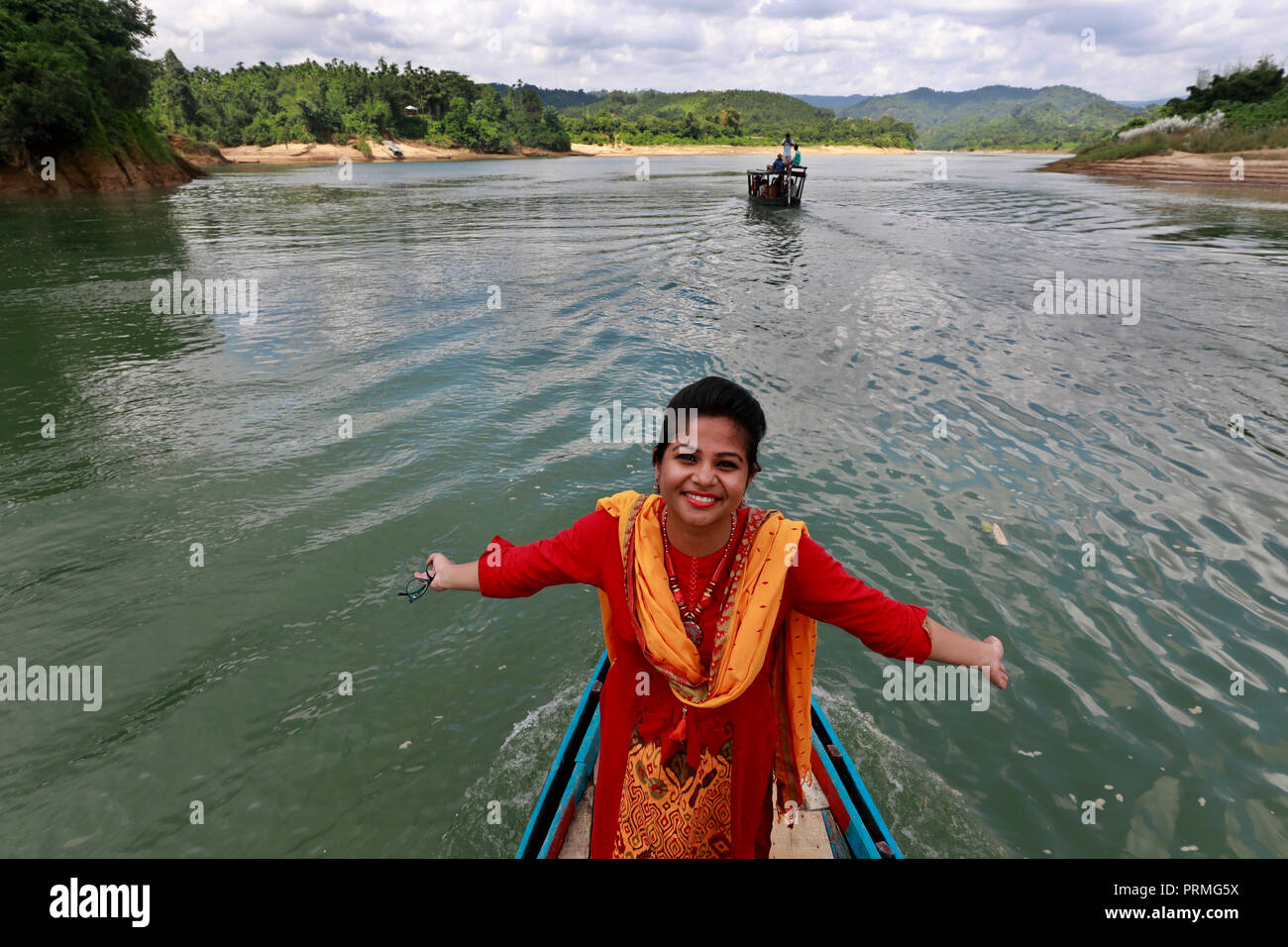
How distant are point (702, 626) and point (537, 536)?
13.9 feet

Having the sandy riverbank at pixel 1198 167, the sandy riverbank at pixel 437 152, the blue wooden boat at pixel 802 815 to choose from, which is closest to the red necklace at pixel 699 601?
the blue wooden boat at pixel 802 815

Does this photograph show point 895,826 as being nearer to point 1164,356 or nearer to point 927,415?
point 927,415

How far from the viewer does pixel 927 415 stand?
8617 mm

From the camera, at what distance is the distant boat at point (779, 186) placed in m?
30.0

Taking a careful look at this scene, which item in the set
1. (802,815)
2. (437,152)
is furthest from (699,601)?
(437,152)

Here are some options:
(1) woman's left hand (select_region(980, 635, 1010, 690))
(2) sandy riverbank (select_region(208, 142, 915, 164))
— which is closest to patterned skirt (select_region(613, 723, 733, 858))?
(1) woman's left hand (select_region(980, 635, 1010, 690))

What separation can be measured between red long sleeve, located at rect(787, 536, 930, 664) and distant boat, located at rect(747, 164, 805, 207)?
31616mm

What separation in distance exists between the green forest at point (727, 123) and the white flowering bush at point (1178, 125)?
82.1m

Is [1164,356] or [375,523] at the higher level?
[1164,356]

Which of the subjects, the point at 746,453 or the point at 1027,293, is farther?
the point at 1027,293

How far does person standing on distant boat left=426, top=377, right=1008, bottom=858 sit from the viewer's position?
7.00ft

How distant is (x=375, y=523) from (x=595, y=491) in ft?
7.42

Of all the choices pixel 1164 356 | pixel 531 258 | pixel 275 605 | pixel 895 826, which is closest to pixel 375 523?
pixel 275 605

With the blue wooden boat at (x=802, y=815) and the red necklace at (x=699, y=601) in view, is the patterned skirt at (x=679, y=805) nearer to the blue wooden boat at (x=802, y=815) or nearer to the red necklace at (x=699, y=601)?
the red necklace at (x=699, y=601)
